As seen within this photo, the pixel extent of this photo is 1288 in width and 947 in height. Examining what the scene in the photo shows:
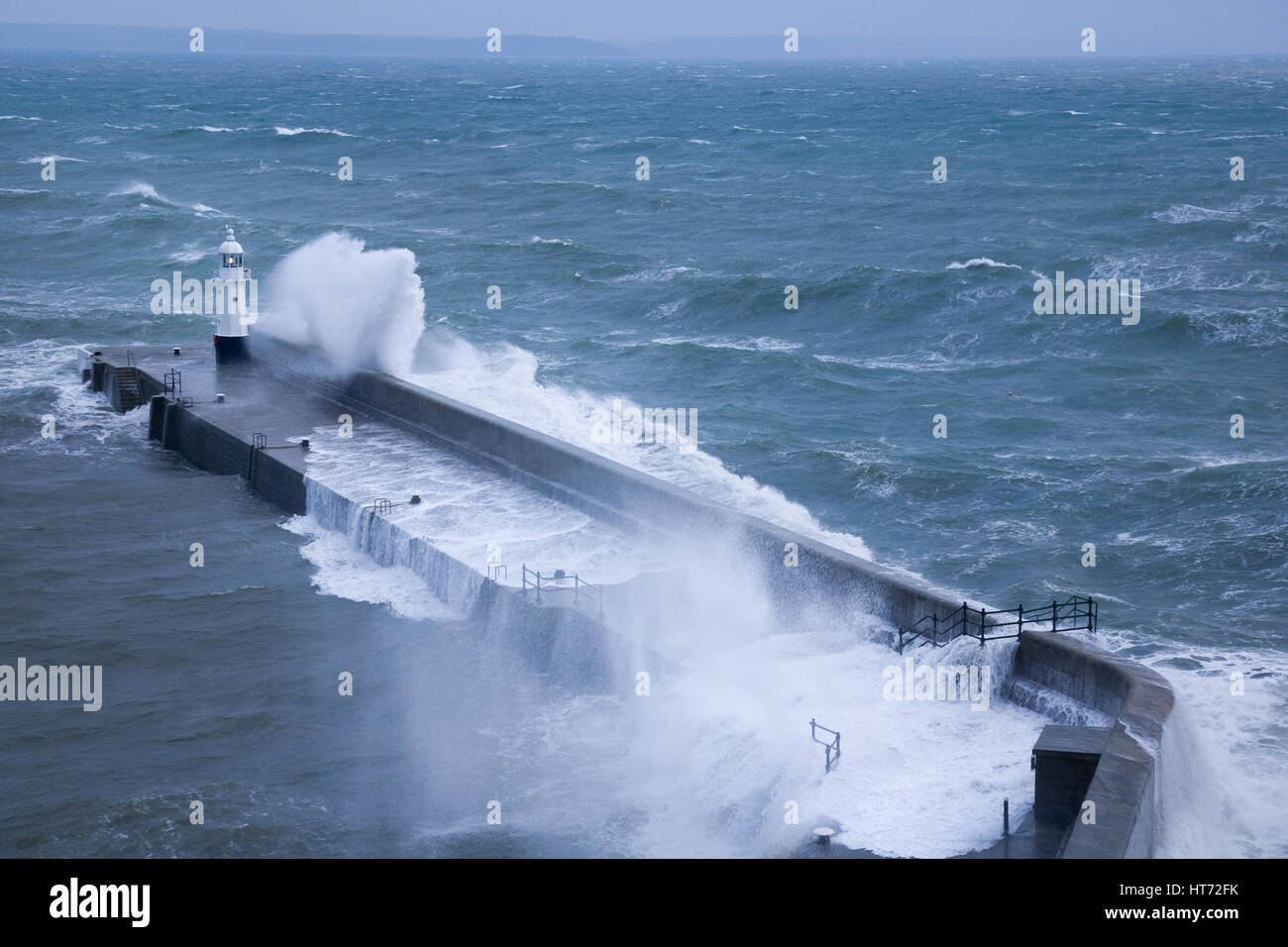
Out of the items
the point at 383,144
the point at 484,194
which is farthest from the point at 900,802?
the point at 383,144

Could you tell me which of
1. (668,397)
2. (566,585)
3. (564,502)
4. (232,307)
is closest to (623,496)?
(564,502)

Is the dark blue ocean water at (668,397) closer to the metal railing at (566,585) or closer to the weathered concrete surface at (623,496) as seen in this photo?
the metal railing at (566,585)

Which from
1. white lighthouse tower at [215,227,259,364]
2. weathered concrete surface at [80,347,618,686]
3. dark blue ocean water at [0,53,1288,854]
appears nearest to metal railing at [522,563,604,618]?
weathered concrete surface at [80,347,618,686]

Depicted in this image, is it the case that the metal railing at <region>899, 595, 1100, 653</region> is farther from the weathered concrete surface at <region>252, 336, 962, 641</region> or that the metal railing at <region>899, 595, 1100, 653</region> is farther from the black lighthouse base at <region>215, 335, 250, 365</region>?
the black lighthouse base at <region>215, 335, 250, 365</region>

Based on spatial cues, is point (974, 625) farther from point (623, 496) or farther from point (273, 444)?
point (273, 444)
